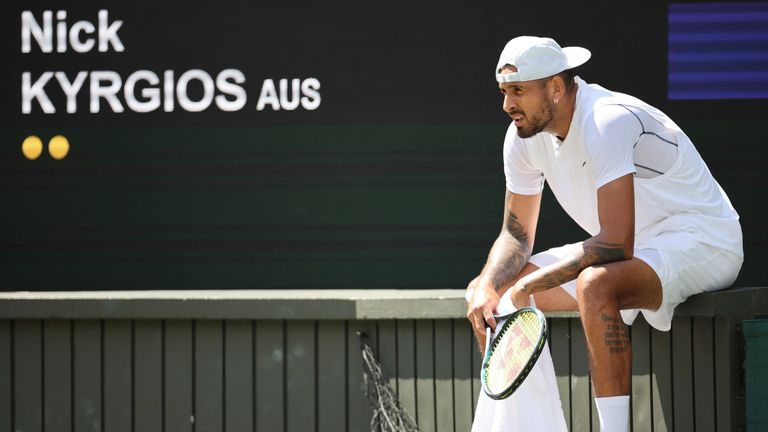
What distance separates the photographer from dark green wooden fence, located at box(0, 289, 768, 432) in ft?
14.1

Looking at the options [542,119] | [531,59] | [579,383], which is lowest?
[579,383]

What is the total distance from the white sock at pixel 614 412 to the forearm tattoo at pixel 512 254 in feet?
1.80

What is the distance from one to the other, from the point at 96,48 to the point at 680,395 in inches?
106

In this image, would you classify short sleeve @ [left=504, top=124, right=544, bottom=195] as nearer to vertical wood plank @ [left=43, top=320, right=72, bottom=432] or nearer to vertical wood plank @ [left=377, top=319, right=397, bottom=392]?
vertical wood plank @ [left=377, top=319, right=397, bottom=392]

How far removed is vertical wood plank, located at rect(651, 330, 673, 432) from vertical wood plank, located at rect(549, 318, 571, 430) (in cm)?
27

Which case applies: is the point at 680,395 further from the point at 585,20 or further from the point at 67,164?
the point at 67,164

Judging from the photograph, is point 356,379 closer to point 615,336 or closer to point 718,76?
point 615,336

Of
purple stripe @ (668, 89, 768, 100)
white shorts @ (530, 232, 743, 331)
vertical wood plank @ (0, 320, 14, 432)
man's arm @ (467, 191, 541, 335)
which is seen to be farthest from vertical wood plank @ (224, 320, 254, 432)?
purple stripe @ (668, 89, 768, 100)

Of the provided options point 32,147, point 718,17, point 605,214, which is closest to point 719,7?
point 718,17

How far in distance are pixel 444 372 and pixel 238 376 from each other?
0.70 metres

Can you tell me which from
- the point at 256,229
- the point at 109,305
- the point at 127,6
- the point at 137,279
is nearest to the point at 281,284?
the point at 256,229

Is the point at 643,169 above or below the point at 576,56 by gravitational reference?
below

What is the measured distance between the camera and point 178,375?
14.7ft

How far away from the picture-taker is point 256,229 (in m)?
5.23
